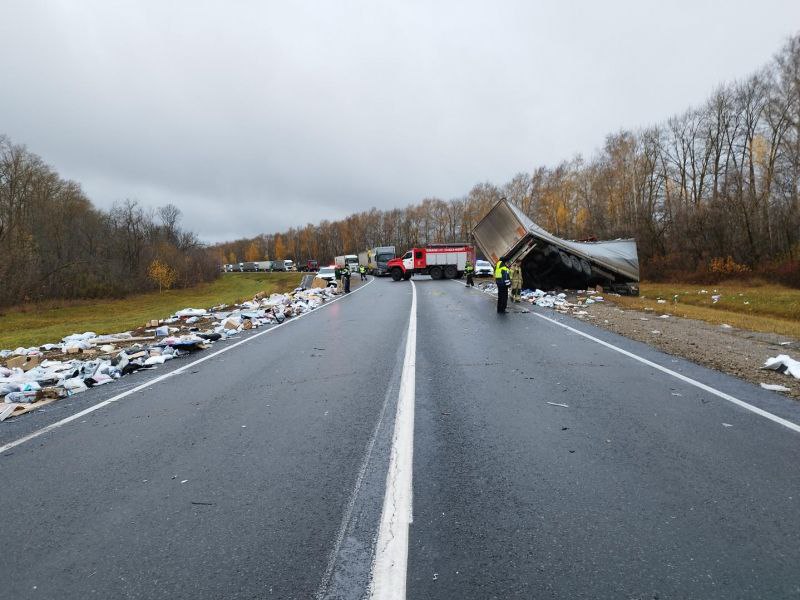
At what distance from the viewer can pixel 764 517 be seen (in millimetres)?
2732

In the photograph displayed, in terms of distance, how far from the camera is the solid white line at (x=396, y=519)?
220 centimetres

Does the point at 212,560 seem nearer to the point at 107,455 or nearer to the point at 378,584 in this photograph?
the point at 378,584

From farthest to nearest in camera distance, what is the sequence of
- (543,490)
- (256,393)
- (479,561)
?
(256,393)
(543,490)
(479,561)

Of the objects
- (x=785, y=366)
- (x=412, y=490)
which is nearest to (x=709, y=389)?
(x=785, y=366)

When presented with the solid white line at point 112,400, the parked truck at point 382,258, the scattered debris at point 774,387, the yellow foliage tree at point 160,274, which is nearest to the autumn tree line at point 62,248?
the yellow foliage tree at point 160,274

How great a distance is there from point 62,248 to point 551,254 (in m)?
46.7

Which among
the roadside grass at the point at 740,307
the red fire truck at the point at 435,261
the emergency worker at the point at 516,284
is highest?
the red fire truck at the point at 435,261

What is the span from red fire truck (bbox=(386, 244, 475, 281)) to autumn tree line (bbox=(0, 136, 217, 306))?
29496 millimetres

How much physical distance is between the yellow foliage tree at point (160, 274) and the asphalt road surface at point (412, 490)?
2157 inches

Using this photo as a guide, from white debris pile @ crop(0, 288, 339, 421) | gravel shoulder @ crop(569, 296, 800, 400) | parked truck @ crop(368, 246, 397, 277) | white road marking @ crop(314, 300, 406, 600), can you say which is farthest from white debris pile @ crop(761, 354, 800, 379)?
parked truck @ crop(368, 246, 397, 277)

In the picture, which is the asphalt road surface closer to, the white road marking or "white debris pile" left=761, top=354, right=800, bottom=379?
the white road marking

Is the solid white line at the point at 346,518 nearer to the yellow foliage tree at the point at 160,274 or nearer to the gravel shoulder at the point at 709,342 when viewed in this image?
the gravel shoulder at the point at 709,342

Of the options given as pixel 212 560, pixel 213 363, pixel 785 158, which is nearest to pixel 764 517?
pixel 212 560

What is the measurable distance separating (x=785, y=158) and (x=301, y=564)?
41837 mm
